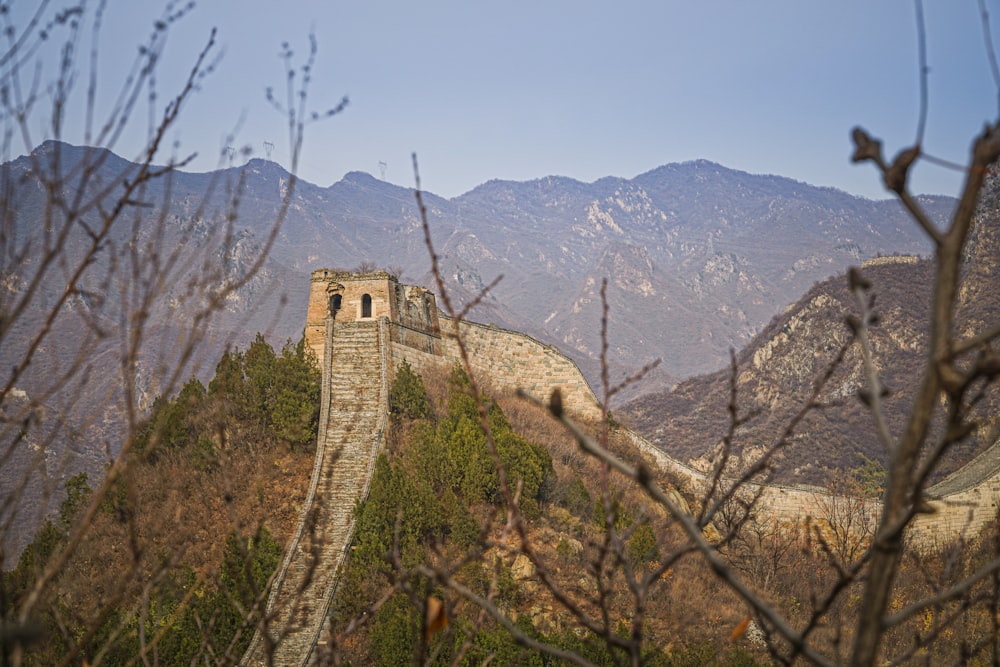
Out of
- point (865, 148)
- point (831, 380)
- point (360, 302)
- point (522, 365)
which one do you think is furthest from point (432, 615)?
point (831, 380)

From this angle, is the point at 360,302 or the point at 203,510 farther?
the point at 360,302

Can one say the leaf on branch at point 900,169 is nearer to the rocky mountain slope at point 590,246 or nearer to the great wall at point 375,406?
the great wall at point 375,406

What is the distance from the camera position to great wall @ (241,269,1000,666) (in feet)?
48.2

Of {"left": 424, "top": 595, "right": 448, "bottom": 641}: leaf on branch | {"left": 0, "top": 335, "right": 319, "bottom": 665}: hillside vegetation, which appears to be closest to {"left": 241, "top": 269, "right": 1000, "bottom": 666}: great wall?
{"left": 0, "top": 335, "right": 319, "bottom": 665}: hillside vegetation

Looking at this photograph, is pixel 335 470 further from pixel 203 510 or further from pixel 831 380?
pixel 831 380

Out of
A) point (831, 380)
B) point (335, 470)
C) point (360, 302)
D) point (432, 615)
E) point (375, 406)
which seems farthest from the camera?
point (831, 380)

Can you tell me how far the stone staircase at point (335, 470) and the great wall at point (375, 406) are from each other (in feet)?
0.08

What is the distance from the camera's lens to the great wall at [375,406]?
1469 centimetres

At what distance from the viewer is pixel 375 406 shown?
19.2 m

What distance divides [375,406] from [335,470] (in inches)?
93.6

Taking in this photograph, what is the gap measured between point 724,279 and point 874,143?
452 ft

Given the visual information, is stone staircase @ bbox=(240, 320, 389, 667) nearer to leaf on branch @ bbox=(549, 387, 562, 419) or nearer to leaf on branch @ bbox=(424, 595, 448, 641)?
leaf on branch @ bbox=(424, 595, 448, 641)

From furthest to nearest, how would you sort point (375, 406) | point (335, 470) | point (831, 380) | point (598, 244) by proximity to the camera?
point (598, 244)
point (831, 380)
point (375, 406)
point (335, 470)

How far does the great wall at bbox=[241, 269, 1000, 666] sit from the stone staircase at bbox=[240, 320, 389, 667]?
0.02 meters
